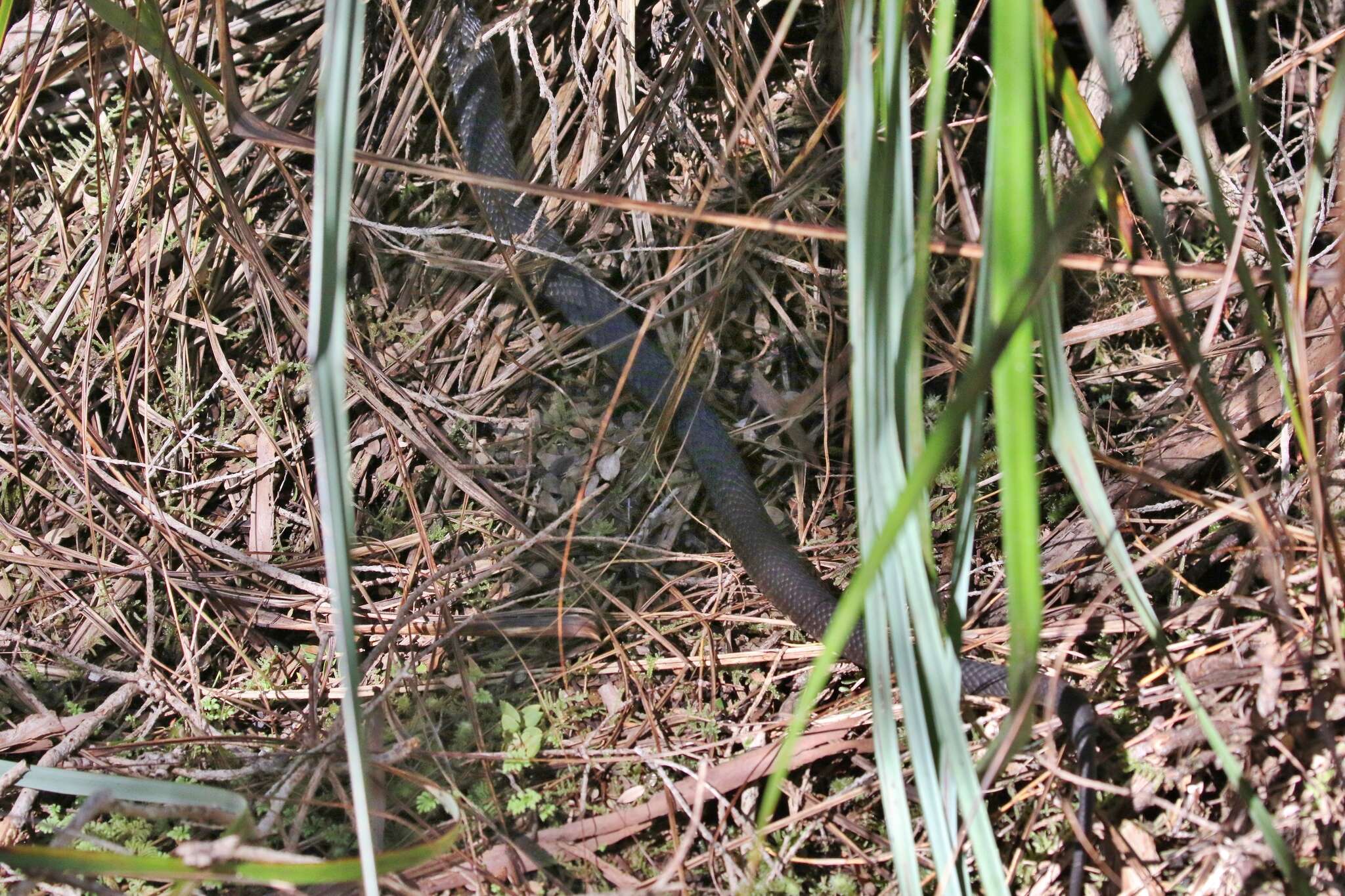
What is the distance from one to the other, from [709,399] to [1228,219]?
4.39 feet

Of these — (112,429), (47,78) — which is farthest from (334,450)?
(47,78)

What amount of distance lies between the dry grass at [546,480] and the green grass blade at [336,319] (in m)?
0.59

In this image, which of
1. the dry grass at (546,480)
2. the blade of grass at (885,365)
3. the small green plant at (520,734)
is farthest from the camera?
the small green plant at (520,734)

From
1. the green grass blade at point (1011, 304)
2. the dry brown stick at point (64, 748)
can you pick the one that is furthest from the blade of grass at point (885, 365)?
the dry brown stick at point (64, 748)

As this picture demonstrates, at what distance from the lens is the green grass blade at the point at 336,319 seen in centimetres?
84

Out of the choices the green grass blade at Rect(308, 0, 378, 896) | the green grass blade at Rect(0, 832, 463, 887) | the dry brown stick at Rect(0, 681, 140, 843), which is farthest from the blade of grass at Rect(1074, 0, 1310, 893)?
the dry brown stick at Rect(0, 681, 140, 843)

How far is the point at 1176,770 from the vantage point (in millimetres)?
1285

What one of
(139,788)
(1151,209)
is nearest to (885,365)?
(1151,209)

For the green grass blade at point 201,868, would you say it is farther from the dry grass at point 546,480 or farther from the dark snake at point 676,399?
the dark snake at point 676,399

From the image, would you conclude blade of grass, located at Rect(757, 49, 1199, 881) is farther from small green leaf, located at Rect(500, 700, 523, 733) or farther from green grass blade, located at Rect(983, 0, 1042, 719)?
small green leaf, located at Rect(500, 700, 523, 733)

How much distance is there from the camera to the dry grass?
1.42 metres

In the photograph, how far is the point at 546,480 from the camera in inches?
85.0

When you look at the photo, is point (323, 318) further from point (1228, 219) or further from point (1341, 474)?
point (1341, 474)

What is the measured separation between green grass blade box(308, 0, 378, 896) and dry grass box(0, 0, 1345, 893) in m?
0.59
